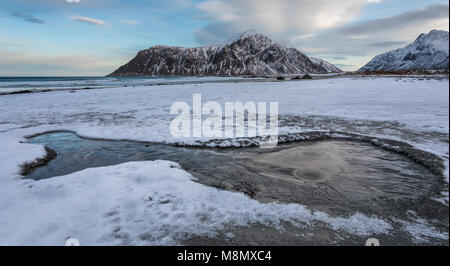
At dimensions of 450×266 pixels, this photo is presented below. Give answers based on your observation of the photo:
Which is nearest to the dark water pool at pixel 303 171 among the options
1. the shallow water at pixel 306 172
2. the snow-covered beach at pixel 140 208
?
the shallow water at pixel 306 172

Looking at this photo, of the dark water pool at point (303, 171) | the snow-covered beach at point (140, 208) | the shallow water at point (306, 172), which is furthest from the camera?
the dark water pool at point (303, 171)

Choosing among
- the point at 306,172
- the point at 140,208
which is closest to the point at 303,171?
the point at 306,172

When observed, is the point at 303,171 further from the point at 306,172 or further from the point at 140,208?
the point at 140,208

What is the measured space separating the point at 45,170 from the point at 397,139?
12.5 meters

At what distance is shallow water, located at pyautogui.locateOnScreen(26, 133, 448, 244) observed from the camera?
492 cm

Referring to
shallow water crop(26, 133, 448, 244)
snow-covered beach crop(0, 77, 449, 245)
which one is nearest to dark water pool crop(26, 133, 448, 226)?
shallow water crop(26, 133, 448, 244)

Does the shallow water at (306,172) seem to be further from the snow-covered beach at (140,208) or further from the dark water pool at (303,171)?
the snow-covered beach at (140,208)

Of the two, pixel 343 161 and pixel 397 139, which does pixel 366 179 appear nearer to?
pixel 343 161

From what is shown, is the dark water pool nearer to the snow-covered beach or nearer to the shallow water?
the shallow water

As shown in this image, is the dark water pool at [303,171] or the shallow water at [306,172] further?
the dark water pool at [303,171]

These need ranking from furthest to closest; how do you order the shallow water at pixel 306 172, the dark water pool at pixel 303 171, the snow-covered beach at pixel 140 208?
1. the dark water pool at pixel 303 171
2. the shallow water at pixel 306 172
3. the snow-covered beach at pixel 140 208

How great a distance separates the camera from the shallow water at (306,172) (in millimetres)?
4922

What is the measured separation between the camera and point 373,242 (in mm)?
3438
